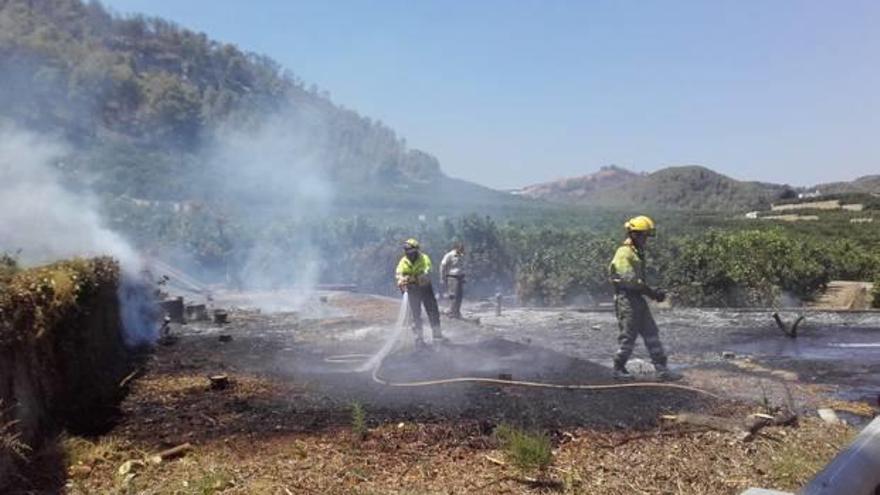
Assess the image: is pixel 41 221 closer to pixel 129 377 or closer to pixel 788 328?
pixel 129 377

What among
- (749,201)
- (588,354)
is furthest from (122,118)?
(588,354)

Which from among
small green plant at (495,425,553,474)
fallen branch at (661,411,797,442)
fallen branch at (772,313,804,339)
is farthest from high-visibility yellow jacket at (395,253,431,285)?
small green plant at (495,425,553,474)

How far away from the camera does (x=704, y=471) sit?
5.27 metres

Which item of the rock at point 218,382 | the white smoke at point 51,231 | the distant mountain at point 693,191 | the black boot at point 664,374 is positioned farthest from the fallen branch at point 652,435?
the distant mountain at point 693,191

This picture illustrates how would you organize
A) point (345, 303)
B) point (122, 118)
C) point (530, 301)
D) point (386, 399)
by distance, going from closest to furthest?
point (386, 399)
point (345, 303)
point (530, 301)
point (122, 118)

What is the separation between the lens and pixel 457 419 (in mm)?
6742

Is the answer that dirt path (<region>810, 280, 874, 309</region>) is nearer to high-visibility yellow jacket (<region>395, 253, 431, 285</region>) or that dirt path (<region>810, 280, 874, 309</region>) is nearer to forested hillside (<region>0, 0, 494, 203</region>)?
high-visibility yellow jacket (<region>395, 253, 431, 285</region>)

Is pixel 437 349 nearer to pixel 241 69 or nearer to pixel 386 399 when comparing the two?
pixel 386 399

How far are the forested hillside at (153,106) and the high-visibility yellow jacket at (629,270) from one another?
40585mm

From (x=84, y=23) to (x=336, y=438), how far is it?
108 m

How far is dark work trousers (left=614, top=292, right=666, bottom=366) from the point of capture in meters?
8.68

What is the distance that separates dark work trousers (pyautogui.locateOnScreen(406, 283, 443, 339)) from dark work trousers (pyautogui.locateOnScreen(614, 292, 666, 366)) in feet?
12.2

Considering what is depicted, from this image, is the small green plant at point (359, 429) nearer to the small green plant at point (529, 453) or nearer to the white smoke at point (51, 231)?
the small green plant at point (529, 453)

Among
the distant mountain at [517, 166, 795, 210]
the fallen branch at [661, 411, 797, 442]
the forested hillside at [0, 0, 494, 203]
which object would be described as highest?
the forested hillside at [0, 0, 494, 203]
